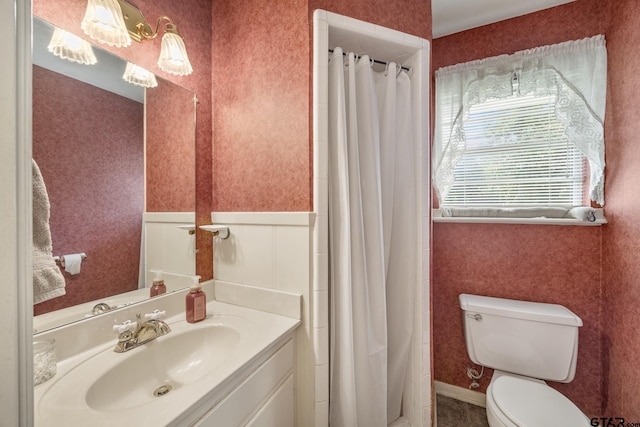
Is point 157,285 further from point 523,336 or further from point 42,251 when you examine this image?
point 523,336

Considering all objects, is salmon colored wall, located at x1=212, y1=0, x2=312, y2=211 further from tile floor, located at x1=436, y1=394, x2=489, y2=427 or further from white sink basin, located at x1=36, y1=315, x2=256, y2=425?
tile floor, located at x1=436, y1=394, x2=489, y2=427

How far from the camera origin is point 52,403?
63 cm

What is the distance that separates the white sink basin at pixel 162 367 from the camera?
0.77 metres

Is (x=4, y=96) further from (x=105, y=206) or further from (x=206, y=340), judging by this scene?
(x=206, y=340)

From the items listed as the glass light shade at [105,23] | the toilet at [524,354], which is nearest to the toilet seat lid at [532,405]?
the toilet at [524,354]

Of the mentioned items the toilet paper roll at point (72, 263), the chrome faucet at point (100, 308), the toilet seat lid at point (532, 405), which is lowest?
the toilet seat lid at point (532, 405)

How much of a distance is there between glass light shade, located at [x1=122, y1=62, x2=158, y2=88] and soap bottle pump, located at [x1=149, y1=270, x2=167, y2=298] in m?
0.78

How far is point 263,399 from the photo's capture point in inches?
35.4

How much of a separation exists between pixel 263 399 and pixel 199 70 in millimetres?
1485

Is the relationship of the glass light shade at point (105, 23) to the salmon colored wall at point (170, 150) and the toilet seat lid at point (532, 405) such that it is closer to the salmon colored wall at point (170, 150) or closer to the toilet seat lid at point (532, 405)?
the salmon colored wall at point (170, 150)

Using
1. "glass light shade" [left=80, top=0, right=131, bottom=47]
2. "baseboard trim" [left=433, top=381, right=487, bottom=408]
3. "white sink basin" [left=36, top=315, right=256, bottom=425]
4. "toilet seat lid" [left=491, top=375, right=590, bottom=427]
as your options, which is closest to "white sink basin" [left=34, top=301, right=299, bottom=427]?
"white sink basin" [left=36, top=315, right=256, bottom=425]

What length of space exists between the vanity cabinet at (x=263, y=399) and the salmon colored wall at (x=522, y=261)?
4.22 feet

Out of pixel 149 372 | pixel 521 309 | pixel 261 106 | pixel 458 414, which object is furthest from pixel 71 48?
pixel 458 414

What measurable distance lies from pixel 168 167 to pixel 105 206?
304 mm
